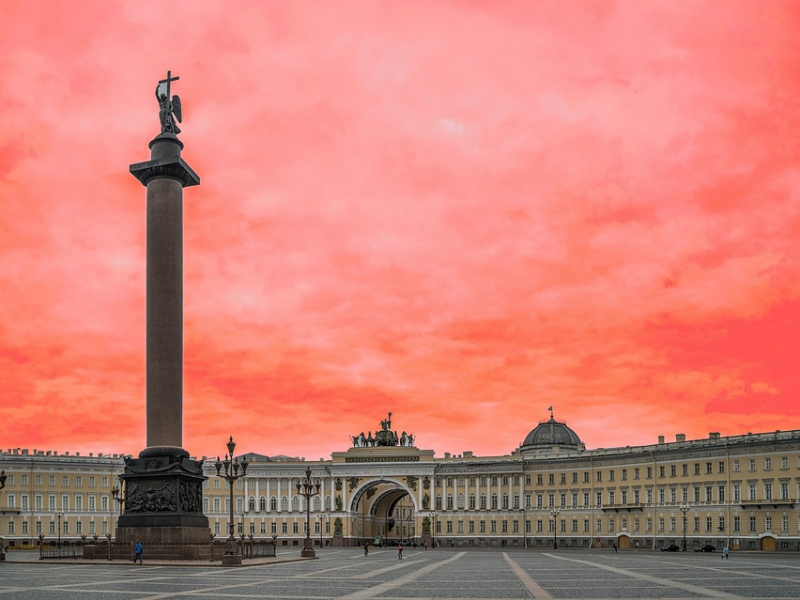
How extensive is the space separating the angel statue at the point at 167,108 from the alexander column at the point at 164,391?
1.06 metres

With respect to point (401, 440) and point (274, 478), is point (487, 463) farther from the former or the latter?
point (274, 478)

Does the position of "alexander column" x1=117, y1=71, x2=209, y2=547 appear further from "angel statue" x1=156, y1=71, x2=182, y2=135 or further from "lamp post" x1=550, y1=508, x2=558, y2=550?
"lamp post" x1=550, y1=508, x2=558, y2=550

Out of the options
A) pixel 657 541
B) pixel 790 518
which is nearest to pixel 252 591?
pixel 790 518

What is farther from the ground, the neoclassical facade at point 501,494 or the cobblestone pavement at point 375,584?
the cobblestone pavement at point 375,584

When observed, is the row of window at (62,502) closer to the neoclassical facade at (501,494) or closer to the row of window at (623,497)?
the neoclassical facade at (501,494)

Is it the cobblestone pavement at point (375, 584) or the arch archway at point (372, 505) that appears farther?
the arch archway at point (372, 505)

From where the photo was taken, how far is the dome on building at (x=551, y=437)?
15975 centimetres

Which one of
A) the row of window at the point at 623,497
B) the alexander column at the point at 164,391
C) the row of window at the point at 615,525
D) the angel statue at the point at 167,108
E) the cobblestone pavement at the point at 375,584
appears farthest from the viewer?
the row of window at the point at 623,497

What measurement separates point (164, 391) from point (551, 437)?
111m

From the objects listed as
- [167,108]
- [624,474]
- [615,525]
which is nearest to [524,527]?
[615,525]

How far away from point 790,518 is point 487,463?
52.6 m

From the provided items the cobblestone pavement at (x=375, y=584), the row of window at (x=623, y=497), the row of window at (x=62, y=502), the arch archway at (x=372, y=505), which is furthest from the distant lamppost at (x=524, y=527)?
the cobblestone pavement at (x=375, y=584)

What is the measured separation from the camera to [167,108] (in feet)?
213

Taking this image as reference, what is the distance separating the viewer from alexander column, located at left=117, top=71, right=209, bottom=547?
56875mm
